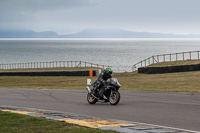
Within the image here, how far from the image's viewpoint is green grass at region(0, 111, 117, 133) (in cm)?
837

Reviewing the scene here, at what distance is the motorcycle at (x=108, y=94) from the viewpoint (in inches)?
540

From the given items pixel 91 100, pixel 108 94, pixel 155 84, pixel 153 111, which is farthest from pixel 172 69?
pixel 153 111

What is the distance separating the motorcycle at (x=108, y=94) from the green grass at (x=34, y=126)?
4.09 meters

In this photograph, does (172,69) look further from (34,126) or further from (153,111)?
(34,126)

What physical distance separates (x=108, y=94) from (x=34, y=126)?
5.61 meters

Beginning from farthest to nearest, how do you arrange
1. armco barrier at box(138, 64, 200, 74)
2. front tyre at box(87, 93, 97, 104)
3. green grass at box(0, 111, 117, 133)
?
armco barrier at box(138, 64, 200, 74) → front tyre at box(87, 93, 97, 104) → green grass at box(0, 111, 117, 133)

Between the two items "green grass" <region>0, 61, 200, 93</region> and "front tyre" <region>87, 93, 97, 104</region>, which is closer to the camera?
"front tyre" <region>87, 93, 97, 104</region>

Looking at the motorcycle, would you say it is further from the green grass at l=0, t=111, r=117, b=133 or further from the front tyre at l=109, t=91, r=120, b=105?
the green grass at l=0, t=111, r=117, b=133

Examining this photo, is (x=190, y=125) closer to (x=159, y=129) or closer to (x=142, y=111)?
(x=159, y=129)

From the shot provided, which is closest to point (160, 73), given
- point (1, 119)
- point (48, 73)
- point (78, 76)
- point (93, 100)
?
Answer: point (78, 76)

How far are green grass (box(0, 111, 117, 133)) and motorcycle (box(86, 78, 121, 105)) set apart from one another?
4091 millimetres

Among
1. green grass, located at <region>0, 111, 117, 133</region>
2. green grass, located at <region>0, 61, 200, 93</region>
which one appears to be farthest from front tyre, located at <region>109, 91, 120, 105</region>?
green grass, located at <region>0, 61, 200, 93</region>

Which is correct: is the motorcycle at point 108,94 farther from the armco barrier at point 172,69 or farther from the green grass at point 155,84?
the armco barrier at point 172,69

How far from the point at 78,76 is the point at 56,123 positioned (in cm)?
3321
